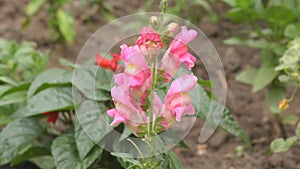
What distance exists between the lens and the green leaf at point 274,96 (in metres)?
2.67

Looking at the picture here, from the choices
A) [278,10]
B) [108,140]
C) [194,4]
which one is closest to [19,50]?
[108,140]

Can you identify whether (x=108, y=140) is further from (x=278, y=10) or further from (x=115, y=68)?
(x=278, y=10)

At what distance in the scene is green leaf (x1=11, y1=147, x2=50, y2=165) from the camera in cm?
218

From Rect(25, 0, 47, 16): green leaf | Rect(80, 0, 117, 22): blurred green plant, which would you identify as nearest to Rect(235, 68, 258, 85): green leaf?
Rect(80, 0, 117, 22): blurred green plant

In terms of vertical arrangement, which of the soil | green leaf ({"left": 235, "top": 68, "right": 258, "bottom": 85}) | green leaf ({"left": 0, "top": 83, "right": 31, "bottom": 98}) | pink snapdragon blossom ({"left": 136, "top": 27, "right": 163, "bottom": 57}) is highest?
pink snapdragon blossom ({"left": 136, "top": 27, "right": 163, "bottom": 57})

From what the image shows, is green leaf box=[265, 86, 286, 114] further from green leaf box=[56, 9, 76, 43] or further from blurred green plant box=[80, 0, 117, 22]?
blurred green plant box=[80, 0, 117, 22]

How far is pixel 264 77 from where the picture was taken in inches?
108

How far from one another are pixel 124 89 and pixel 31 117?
2.95ft

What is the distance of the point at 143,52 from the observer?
145 centimetres

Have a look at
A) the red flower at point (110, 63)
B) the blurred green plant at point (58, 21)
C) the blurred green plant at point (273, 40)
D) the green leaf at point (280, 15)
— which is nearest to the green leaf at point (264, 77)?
the blurred green plant at point (273, 40)

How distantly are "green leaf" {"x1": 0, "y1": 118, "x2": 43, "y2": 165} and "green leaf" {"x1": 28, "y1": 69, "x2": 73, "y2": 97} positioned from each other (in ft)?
0.40

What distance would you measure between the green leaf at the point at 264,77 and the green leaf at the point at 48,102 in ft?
3.25

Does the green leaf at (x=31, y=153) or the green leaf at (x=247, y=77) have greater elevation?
the green leaf at (x=31, y=153)

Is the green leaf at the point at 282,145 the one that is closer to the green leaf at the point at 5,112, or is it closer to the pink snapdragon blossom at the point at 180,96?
the pink snapdragon blossom at the point at 180,96
